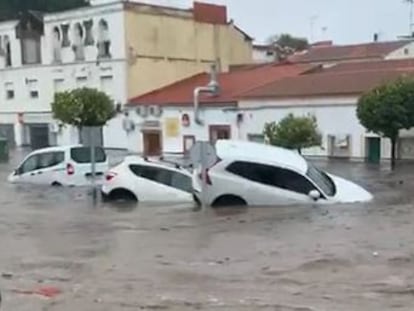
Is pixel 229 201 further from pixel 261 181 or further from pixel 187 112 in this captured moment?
pixel 187 112

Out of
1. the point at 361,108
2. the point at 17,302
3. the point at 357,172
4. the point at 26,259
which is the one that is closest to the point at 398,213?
the point at 26,259

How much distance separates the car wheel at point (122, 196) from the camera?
20.6 metres

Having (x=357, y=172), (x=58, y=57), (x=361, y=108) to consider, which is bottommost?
(x=357, y=172)

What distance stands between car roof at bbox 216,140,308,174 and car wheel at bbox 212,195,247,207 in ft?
2.95

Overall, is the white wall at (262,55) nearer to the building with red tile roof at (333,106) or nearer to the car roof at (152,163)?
the building with red tile roof at (333,106)

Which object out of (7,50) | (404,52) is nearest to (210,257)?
(404,52)

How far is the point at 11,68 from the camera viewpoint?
62188 mm

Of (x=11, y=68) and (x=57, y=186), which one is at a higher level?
(x=11, y=68)

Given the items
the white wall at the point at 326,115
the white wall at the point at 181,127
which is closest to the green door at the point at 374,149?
the white wall at the point at 326,115

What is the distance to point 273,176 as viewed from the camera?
60.3 feet

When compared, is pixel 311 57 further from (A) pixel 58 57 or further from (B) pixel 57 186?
(B) pixel 57 186

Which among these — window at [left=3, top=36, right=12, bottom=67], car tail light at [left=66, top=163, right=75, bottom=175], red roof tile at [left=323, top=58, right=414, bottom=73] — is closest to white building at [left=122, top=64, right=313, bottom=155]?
red roof tile at [left=323, top=58, right=414, bottom=73]

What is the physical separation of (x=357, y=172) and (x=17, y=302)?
26769mm

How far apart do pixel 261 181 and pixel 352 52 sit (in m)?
49.7
